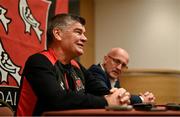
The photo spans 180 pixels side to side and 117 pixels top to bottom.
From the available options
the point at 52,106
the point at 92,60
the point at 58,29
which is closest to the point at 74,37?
the point at 58,29

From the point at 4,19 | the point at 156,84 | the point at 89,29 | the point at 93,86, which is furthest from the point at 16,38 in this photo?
the point at 156,84

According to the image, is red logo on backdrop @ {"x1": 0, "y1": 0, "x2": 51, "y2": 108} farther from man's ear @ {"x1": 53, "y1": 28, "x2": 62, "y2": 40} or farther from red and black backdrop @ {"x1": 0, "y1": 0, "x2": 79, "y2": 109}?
man's ear @ {"x1": 53, "y1": 28, "x2": 62, "y2": 40}

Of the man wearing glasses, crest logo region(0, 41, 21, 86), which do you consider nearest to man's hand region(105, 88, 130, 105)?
the man wearing glasses

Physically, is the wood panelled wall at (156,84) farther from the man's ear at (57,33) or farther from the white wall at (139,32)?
the man's ear at (57,33)

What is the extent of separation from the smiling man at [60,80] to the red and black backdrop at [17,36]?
0.61 m

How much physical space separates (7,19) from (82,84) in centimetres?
90

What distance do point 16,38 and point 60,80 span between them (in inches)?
38.2

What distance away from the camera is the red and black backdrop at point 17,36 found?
254 centimetres

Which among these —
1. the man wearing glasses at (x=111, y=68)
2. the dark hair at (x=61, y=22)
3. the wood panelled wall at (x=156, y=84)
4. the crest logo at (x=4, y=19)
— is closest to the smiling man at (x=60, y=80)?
the dark hair at (x=61, y=22)

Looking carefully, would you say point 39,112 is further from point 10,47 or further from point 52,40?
point 10,47

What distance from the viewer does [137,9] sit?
470 cm

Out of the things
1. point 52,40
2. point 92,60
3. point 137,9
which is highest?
point 137,9

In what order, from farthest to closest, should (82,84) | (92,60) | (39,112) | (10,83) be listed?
(92,60)
(10,83)
(82,84)
(39,112)

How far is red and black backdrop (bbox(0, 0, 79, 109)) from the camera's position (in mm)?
2543
